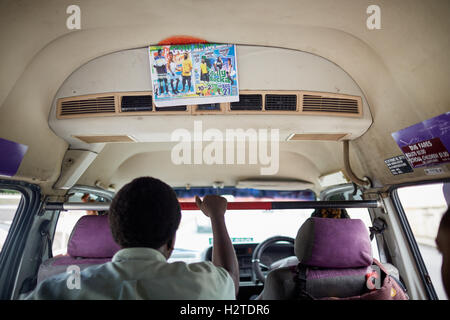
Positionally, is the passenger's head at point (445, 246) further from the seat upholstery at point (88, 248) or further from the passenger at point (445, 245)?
the seat upholstery at point (88, 248)

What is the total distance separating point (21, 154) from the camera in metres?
2.34

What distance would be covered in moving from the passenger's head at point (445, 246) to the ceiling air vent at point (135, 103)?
120 inches

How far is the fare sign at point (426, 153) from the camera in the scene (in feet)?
6.43

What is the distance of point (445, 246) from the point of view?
244 centimetres

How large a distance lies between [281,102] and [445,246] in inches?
84.0

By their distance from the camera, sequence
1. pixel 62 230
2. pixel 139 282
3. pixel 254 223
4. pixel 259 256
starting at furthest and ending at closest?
1. pixel 254 223
2. pixel 62 230
3. pixel 259 256
4. pixel 139 282

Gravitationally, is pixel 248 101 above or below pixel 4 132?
above

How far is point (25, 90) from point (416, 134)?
3.37 m

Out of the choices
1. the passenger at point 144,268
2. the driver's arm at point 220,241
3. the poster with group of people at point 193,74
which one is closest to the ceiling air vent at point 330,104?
the poster with group of people at point 193,74

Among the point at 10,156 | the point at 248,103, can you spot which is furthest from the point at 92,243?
the point at 248,103

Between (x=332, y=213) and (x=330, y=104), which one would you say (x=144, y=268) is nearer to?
(x=330, y=104)
